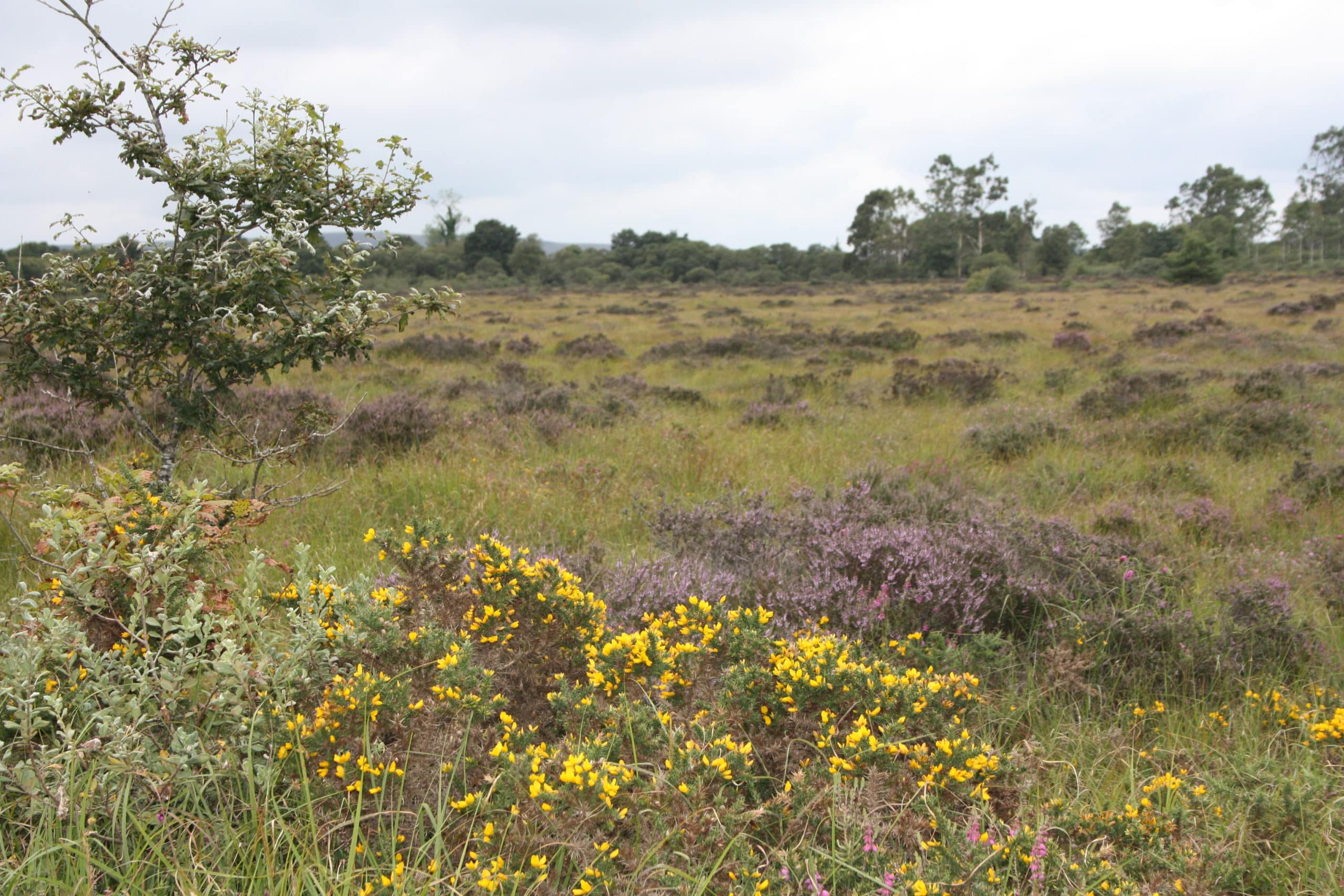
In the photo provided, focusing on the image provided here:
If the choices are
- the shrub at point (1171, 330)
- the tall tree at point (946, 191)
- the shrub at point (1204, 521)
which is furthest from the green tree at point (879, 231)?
the shrub at point (1204, 521)

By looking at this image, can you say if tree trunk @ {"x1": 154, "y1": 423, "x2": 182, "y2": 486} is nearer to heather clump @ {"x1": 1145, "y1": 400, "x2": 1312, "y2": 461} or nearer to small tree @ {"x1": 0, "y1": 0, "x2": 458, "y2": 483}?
small tree @ {"x1": 0, "y1": 0, "x2": 458, "y2": 483}

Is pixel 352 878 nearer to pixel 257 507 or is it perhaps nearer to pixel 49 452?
pixel 257 507

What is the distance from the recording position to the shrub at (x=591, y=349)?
50.9ft

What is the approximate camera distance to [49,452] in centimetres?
564

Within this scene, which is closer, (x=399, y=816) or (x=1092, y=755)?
(x=399, y=816)

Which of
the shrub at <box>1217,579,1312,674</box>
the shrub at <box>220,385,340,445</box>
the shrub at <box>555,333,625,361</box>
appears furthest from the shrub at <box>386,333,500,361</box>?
the shrub at <box>1217,579,1312,674</box>

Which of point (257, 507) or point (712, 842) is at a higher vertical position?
point (257, 507)

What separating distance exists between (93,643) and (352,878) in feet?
3.93

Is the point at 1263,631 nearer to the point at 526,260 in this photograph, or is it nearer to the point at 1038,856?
the point at 1038,856

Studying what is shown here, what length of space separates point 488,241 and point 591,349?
4625 cm

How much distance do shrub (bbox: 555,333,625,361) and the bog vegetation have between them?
955 centimetres

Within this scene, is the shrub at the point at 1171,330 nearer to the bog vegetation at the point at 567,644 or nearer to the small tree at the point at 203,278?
the bog vegetation at the point at 567,644

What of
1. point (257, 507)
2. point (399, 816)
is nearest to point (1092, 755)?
point (399, 816)

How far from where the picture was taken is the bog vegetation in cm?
180
